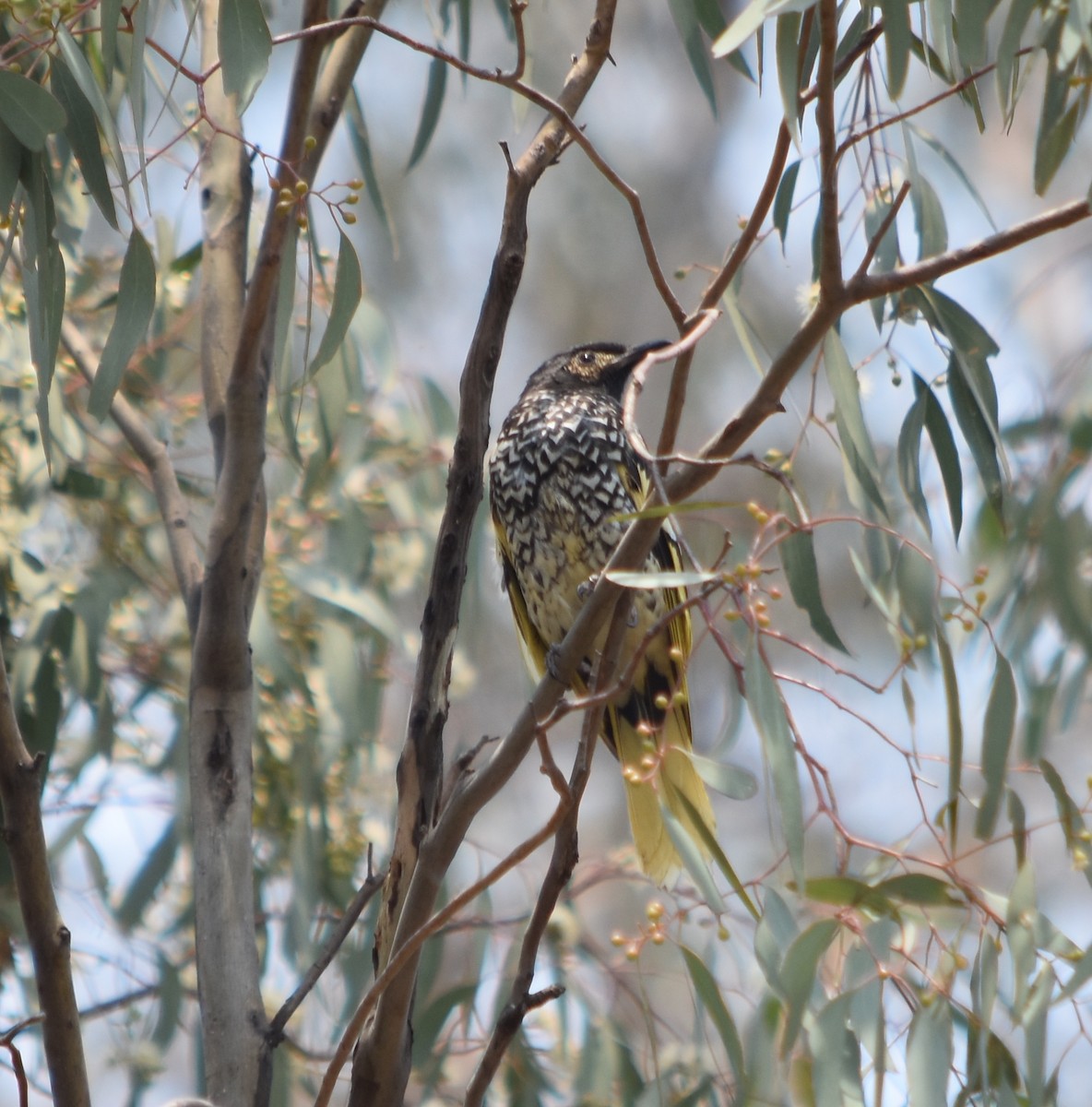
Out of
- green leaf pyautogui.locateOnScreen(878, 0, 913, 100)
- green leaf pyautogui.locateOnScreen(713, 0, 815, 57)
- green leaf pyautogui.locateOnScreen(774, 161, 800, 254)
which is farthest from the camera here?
green leaf pyautogui.locateOnScreen(774, 161, 800, 254)

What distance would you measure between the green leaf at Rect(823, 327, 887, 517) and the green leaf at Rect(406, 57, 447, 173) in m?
1.19

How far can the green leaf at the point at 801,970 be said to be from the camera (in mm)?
1731

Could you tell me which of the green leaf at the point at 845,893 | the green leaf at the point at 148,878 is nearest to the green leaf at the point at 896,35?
the green leaf at the point at 845,893

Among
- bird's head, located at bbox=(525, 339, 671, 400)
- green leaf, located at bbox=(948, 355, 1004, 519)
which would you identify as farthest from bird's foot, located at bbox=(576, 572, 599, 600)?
green leaf, located at bbox=(948, 355, 1004, 519)

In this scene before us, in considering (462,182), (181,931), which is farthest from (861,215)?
(462,182)

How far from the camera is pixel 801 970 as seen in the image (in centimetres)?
176

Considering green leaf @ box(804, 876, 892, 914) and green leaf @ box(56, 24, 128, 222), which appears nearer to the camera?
green leaf @ box(56, 24, 128, 222)

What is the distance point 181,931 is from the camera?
352cm

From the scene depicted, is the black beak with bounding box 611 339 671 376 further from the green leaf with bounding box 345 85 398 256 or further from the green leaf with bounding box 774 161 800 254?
the green leaf with bounding box 774 161 800 254

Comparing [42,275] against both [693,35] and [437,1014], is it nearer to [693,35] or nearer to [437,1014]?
[693,35]

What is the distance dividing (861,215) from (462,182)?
657 centimetres

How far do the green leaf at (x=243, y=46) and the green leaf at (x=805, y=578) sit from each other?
3.10 ft

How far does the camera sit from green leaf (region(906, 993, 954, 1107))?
1716mm

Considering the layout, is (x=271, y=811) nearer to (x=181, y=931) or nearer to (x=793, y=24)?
(x=181, y=931)
